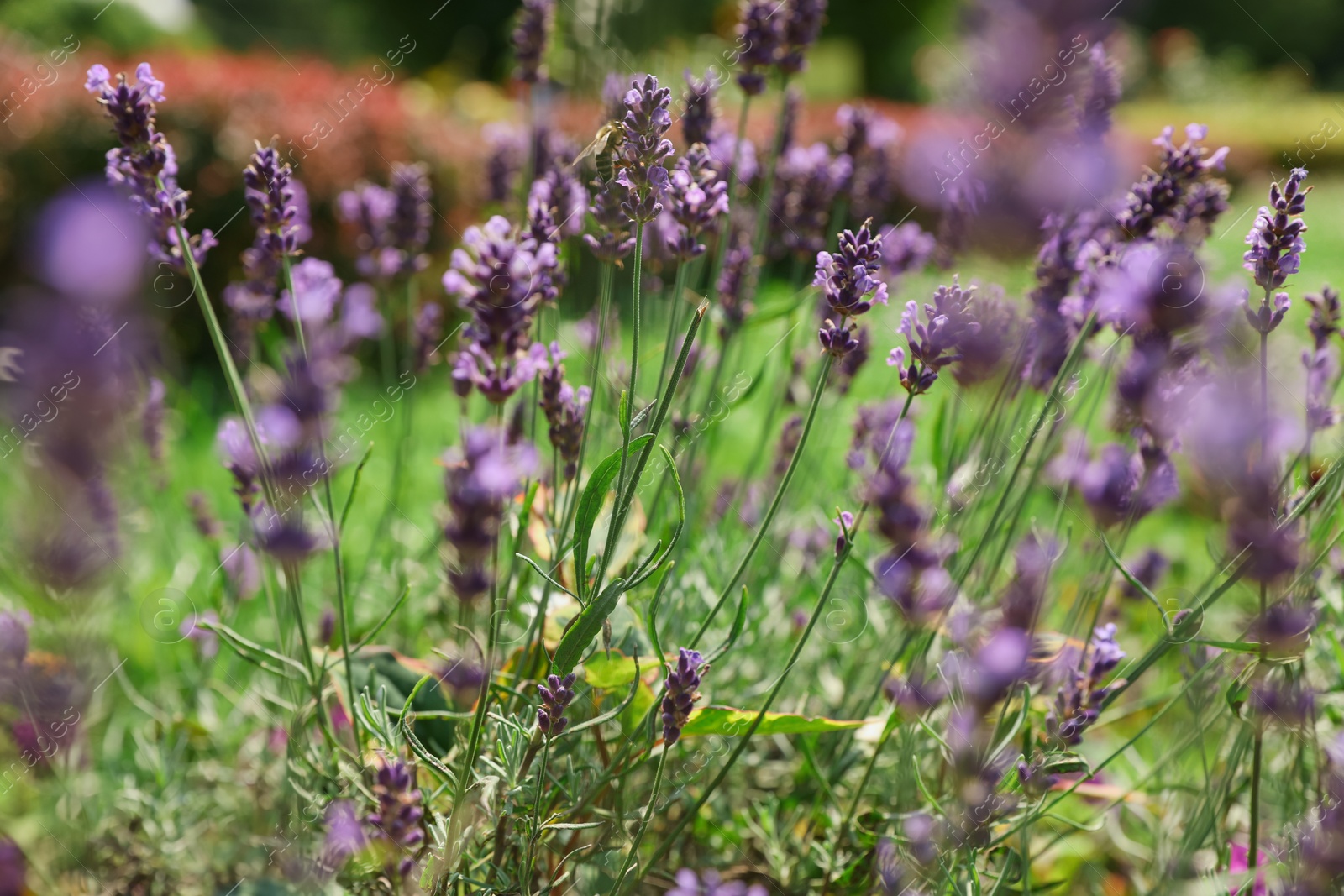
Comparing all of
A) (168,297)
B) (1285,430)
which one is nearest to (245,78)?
(168,297)

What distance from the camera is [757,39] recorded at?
4.79 ft

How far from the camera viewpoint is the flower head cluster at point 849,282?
927 millimetres

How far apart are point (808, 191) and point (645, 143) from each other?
89cm

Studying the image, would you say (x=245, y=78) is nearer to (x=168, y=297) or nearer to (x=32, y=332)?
(x=168, y=297)

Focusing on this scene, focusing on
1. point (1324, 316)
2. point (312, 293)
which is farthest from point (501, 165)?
point (1324, 316)

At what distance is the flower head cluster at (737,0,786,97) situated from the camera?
1460 mm

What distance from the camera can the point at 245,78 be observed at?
4.97 m

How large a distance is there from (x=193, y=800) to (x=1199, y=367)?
64.8 inches

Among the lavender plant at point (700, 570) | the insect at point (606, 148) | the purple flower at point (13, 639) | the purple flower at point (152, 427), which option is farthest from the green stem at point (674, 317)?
the purple flower at point (152, 427)

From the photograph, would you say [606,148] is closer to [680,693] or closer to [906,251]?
[680,693]

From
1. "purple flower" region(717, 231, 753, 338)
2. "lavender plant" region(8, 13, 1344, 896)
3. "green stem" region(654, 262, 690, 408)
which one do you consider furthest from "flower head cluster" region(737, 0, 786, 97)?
"green stem" region(654, 262, 690, 408)

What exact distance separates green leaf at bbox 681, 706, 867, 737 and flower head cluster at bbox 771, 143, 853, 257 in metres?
0.90

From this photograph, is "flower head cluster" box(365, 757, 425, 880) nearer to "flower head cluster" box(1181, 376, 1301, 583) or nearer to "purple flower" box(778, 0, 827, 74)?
"flower head cluster" box(1181, 376, 1301, 583)

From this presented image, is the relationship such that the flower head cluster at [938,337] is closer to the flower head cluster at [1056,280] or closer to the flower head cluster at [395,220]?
the flower head cluster at [1056,280]
